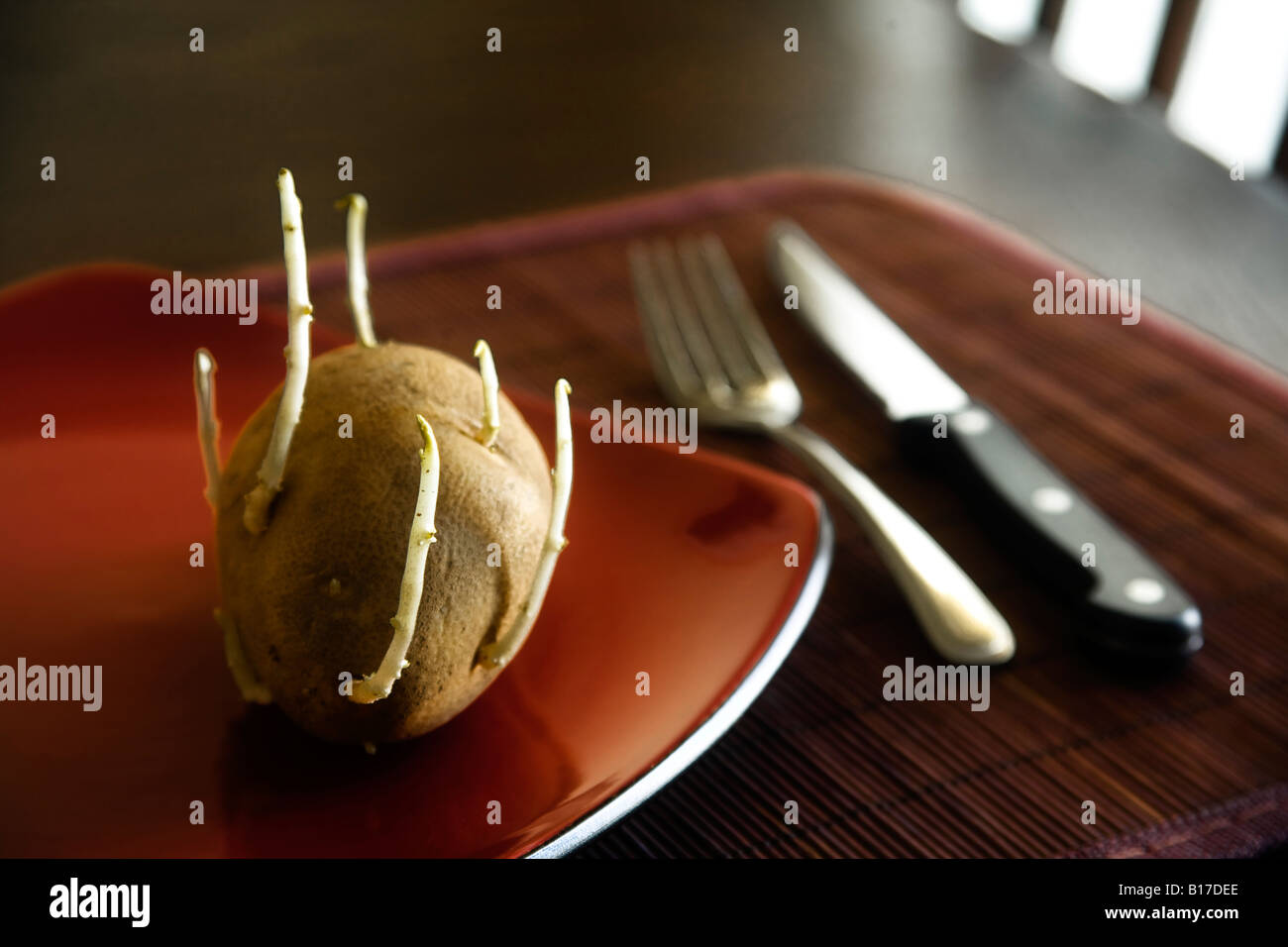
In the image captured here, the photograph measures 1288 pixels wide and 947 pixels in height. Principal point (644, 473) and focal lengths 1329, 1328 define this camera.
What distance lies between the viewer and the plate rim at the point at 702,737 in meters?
0.36

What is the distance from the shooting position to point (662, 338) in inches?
25.1

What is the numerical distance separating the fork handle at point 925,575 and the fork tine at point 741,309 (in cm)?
7

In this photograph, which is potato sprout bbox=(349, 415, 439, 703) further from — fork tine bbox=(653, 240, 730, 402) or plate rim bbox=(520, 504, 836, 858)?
fork tine bbox=(653, 240, 730, 402)

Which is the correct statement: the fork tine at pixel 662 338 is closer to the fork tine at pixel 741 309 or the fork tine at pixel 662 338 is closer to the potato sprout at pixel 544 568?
the fork tine at pixel 741 309

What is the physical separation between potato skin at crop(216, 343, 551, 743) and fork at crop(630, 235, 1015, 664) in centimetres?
17

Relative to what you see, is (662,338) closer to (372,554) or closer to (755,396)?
(755,396)

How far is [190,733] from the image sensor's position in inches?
15.6

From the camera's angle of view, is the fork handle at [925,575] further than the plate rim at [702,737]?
Yes

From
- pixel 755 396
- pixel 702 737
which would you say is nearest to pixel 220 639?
pixel 702 737

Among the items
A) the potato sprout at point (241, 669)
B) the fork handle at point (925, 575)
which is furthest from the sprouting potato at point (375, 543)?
the fork handle at point (925, 575)

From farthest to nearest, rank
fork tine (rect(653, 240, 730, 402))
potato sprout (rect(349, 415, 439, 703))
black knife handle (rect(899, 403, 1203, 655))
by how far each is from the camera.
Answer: fork tine (rect(653, 240, 730, 402))
black knife handle (rect(899, 403, 1203, 655))
potato sprout (rect(349, 415, 439, 703))

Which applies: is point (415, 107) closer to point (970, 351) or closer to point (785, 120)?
point (785, 120)

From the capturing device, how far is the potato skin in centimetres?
36

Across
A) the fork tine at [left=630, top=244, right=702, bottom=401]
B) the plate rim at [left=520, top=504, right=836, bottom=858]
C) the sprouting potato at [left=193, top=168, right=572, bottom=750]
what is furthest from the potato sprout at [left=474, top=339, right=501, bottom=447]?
the fork tine at [left=630, top=244, right=702, bottom=401]
